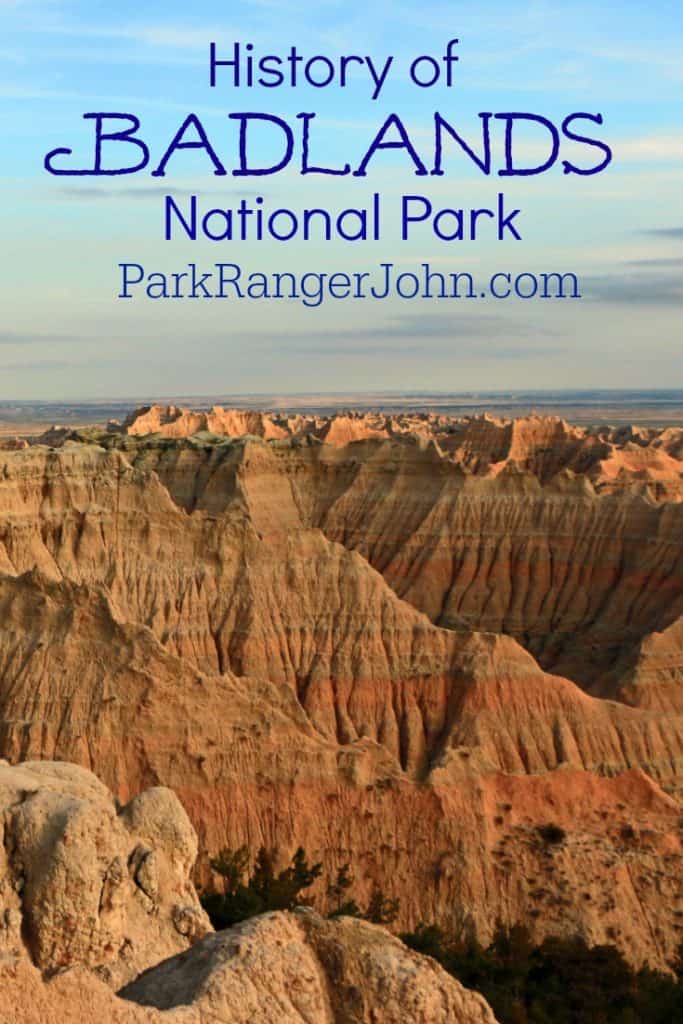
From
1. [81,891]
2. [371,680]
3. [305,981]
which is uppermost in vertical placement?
[81,891]

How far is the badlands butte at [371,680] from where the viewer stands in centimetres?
4344

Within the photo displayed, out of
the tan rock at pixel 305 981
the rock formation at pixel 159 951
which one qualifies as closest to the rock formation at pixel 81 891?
the rock formation at pixel 159 951

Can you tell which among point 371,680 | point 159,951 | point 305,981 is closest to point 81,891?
point 159,951

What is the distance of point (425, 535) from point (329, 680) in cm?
2798

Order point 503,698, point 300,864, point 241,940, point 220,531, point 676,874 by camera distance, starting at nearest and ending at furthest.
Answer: point 241,940, point 300,864, point 676,874, point 503,698, point 220,531

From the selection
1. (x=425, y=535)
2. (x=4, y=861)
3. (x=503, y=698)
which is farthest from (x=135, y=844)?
(x=425, y=535)

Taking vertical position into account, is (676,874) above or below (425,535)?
below

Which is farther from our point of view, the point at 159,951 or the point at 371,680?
the point at 371,680

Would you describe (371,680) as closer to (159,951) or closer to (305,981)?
(159,951)

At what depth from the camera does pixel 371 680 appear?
55312 millimetres

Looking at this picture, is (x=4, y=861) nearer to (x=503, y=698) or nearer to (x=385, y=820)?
(x=385, y=820)

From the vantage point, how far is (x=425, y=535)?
82.7 meters

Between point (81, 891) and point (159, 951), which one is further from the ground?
point (81, 891)

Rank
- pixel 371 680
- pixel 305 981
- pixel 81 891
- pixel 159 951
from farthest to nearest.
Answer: pixel 371 680
pixel 159 951
pixel 81 891
pixel 305 981
